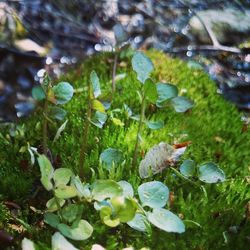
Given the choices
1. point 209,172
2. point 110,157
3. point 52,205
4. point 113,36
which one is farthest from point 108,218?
point 113,36

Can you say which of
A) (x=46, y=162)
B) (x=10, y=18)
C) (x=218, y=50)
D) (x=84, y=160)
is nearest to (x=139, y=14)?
(x=218, y=50)

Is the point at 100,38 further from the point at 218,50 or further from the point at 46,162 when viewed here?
the point at 46,162

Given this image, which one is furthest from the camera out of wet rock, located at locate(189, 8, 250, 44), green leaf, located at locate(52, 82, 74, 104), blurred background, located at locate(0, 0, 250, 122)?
wet rock, located at locate(189, 8, 250, 44)

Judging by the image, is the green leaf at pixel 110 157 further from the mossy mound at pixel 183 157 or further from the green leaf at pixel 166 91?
the green leaf at pixel 166 91

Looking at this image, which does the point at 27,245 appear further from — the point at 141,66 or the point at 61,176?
the point at 141,66

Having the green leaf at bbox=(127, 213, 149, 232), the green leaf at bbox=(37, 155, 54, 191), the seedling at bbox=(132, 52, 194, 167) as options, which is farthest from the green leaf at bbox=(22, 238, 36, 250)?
the seedling at bbox=(132, 52, 194, 167)

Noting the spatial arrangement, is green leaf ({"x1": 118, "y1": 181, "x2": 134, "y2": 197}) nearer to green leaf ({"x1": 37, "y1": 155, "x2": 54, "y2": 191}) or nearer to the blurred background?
green leaf ({"x1": 37, "y1": 155, "x2": 54, "y2": 191})
